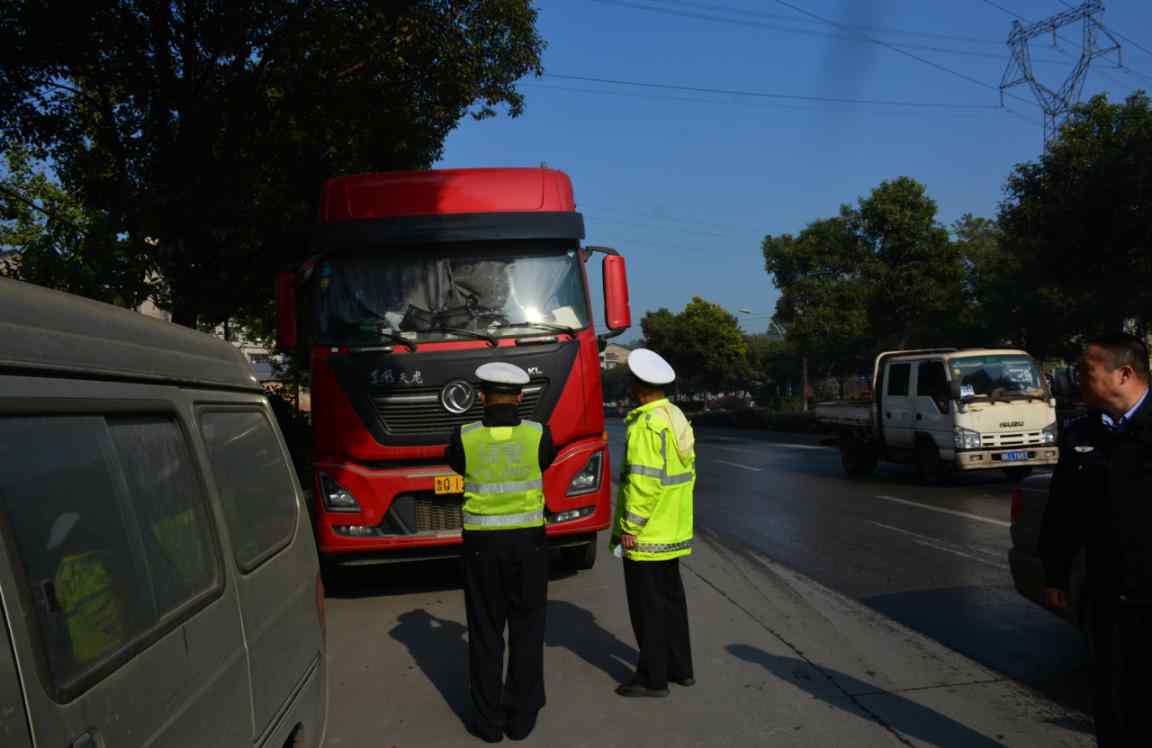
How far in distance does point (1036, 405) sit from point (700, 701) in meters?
11.7

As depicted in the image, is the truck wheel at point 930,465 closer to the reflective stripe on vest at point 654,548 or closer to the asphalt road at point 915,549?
the asphalt road at point 915,549

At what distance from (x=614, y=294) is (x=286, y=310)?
2641 millimetres

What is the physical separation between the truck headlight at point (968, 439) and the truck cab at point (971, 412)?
0.05 feet

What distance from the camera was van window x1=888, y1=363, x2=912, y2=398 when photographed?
1608 centimetres

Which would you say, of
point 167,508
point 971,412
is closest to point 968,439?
point 971,412

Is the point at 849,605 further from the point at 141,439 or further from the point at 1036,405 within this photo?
the point at 1036,405

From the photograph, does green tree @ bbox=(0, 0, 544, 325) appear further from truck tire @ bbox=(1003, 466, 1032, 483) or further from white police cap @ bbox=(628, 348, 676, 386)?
truck tire @ bbox=(1003, 466, 1032, 483)

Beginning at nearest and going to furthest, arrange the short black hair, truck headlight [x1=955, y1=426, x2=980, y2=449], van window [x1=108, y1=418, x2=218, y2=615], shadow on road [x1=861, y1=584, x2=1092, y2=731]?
van window [x1=108, y1=418, x2=218, y2=615]
the short black hair
shadow on road [x1=861, y1=584, x2=1092, y2=731]
truck headlight [x1=955, y1=426, x2=980, y2=449]

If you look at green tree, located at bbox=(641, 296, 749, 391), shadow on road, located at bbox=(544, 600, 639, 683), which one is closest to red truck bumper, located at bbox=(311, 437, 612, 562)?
shadow on road, located at bbox=(544, 600, 639, 683)

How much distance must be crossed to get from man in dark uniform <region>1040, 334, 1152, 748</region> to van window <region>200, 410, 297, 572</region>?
2612 mm

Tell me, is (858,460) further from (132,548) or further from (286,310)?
(132,548)

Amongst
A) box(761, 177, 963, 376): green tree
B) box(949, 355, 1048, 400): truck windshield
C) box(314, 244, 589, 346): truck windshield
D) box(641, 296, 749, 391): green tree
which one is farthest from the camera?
box(641, 296, 749, 391): green tree

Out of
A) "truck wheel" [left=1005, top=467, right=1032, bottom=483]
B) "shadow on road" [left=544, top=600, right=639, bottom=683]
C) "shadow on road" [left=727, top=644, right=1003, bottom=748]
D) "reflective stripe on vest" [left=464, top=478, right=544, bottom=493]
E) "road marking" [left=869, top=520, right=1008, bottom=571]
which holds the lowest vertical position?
"truck wheel" [left=1005, top=467, right=1032, bottom=483]

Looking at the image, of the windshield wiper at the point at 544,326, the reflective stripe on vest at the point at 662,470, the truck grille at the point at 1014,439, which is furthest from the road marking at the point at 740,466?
the reflective stripe on vest at the point at 662,470
